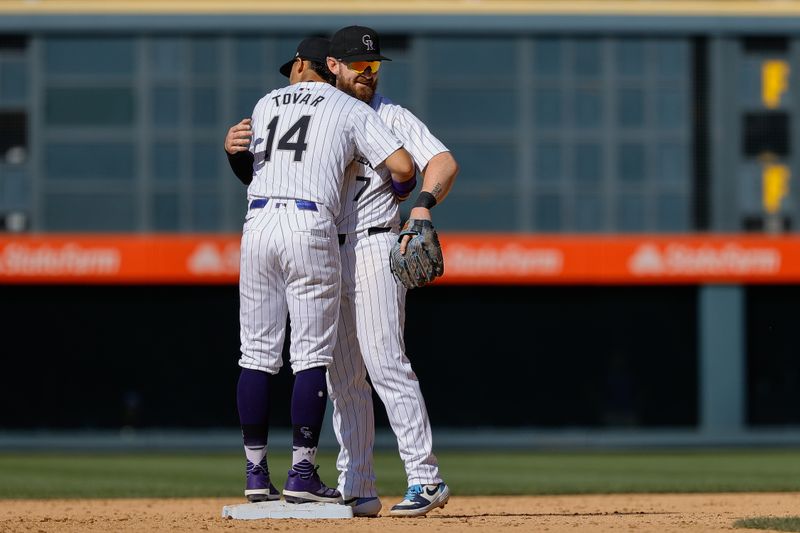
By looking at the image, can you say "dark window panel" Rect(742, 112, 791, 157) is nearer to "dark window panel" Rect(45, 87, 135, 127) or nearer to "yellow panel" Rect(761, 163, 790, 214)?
"yellow panel" Rect(761, 163, 790, 214)

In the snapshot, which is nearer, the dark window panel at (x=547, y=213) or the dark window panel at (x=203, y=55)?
the dark window panel at (x=203, y=55)

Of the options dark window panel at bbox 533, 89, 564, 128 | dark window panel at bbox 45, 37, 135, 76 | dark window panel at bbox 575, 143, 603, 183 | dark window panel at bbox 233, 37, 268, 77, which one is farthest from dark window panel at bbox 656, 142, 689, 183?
dark window panel at bbox 45, 37, 135, 76

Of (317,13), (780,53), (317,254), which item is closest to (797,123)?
(780,53)

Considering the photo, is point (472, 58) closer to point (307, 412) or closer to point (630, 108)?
point (630, 108)

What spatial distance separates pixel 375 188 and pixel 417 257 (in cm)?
44

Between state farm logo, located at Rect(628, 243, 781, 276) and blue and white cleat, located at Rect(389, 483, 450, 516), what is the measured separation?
63.6ft

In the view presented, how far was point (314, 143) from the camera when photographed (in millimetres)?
6184

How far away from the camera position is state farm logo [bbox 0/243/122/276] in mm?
25031

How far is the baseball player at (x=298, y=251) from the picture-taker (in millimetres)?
6137

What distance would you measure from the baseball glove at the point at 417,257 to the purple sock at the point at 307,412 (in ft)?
1.62

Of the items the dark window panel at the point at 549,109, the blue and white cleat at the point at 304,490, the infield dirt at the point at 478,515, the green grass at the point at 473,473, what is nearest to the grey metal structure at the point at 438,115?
the dark window panel at the point at 549,109

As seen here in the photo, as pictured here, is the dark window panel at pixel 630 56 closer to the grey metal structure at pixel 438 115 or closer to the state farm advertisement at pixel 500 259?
the grey metal structure at pixel 438 115

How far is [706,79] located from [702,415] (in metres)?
5.41

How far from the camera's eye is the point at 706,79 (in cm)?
2578
